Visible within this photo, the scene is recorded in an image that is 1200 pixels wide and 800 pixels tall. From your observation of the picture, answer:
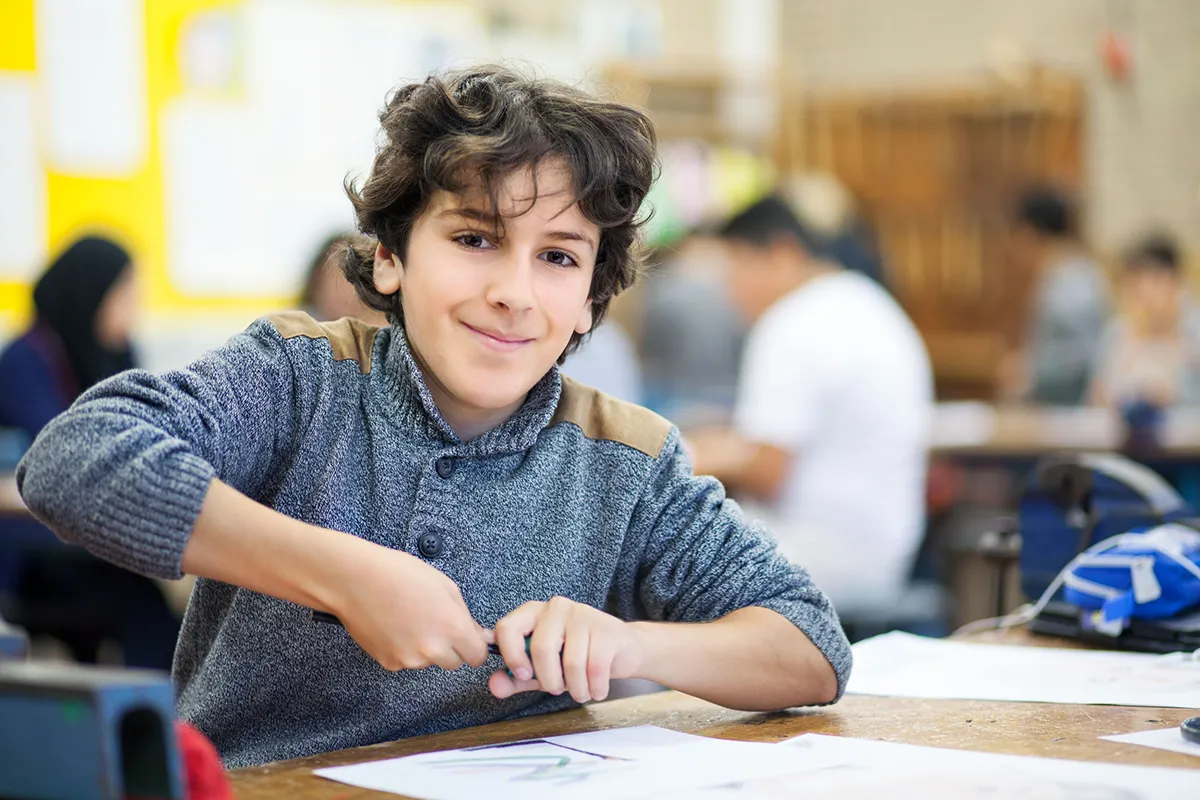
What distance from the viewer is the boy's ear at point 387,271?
4.22ft

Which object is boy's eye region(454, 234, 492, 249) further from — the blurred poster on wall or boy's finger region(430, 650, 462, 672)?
the blurred poster on wall

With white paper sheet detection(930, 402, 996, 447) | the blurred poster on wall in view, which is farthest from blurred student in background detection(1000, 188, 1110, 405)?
the blurred poster on wall

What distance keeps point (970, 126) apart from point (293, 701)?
7.22m

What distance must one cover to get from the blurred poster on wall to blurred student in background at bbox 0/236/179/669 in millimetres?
990

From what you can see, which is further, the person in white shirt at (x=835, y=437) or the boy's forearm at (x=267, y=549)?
the person in white shirt at (x=835, y=437)

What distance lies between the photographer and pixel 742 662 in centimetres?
116

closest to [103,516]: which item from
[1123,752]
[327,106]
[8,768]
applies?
[8,768]

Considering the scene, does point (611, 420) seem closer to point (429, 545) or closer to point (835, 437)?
point (429, 545)

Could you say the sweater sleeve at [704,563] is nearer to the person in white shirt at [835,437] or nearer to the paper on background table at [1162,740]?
the paper on background table at [1162,740]

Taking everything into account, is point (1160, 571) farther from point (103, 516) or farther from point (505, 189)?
point (103, 516)

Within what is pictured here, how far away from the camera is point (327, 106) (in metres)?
5.49

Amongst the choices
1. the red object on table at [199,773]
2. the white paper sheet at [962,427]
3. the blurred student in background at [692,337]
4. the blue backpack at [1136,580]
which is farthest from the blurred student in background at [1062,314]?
the red object on table at [199,773]

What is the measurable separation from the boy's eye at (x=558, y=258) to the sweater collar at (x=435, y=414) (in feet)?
0.42

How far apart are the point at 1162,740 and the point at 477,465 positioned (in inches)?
24.2
